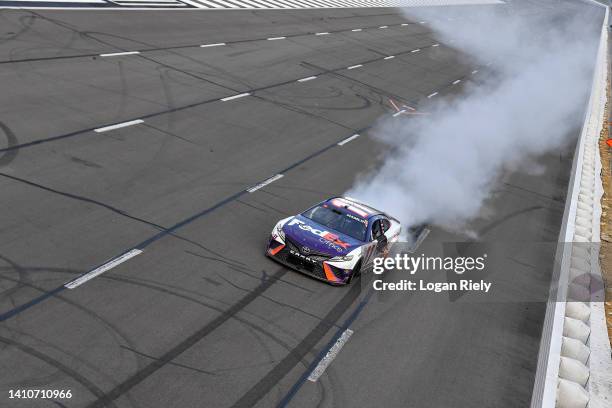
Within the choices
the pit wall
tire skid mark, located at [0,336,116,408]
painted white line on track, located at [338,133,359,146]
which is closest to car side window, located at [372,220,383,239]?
the pit wall

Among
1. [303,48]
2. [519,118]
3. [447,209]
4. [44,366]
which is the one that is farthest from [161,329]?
[303,48]

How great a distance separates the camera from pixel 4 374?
8.70 meters

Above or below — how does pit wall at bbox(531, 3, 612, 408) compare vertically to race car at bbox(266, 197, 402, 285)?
below

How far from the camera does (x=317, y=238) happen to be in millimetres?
13664

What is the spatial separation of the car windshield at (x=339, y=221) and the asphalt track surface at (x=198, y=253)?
3.77ft

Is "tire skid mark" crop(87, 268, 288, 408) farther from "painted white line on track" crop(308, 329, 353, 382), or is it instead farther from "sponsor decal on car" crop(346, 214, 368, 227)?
"sponsor decal on car" crop(346, 214, 368, 227)

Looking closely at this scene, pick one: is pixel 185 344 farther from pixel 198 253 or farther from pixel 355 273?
pixel 355 273

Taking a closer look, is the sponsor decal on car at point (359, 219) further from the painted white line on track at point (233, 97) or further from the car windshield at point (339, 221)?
the painted white line on track at point (233, 97)

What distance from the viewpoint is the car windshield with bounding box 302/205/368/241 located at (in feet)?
47.3

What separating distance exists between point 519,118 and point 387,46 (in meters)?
14.4

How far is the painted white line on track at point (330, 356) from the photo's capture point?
10394 mm

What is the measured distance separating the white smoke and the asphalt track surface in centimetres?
78

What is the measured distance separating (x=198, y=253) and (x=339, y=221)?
9.35 ft

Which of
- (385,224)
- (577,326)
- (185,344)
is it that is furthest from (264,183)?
(185,344)
